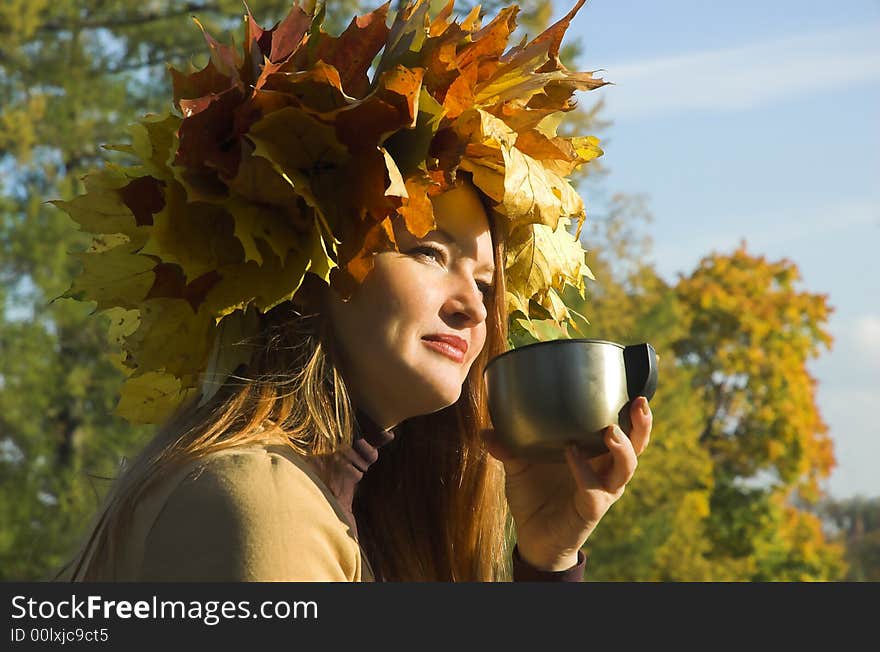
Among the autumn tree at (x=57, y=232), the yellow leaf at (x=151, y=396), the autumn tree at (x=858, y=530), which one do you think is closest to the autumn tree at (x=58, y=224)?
the autumn tree at (x=57, y=232)

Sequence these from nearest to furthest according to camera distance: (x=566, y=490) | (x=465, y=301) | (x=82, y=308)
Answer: (x=465, y=301) → (x=566, y=490) → (x=82, y=308)

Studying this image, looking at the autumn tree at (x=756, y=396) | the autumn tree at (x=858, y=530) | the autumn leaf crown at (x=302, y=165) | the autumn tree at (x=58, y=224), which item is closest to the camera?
the autumn leaf crown at (x=302, y=165)

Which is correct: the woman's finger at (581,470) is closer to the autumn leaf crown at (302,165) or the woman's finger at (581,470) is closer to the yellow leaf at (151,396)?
the autumn leaf crown at (302,165)

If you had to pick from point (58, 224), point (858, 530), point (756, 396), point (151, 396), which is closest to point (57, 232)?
point (58, 224)

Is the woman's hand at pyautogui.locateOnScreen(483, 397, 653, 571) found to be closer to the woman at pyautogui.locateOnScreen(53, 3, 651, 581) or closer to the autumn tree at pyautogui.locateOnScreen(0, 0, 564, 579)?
the woman at pyautogui.locateOnScreen(53, 3, 651, 581)

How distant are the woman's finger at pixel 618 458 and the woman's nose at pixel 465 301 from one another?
0.39 meters

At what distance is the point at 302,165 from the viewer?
256 centimetres

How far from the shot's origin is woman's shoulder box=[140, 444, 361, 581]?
6.95 feet

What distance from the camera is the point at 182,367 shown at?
2756mm

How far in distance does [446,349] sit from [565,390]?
27 cm

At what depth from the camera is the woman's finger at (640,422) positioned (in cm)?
268

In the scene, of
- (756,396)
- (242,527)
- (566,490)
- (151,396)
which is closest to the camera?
(242,527)

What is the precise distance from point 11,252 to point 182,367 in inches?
427

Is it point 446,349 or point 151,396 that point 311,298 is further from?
point 151,396
